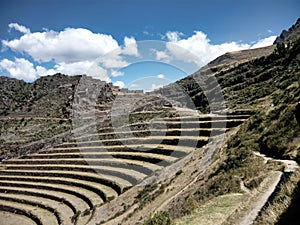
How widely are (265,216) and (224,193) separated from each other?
458 cm

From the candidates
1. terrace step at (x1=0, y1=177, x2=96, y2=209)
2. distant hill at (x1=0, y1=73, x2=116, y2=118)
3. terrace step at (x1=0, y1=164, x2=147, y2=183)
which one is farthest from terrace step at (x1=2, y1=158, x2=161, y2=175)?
distant hill at (x1=0, y1=73, x2=116, y2=118)

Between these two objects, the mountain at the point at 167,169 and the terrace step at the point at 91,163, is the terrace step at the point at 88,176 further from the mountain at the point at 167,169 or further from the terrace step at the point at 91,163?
the terrace step at the point at 91,163

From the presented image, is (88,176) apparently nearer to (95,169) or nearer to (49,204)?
(95,169)

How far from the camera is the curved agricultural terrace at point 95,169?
2413 centimetres

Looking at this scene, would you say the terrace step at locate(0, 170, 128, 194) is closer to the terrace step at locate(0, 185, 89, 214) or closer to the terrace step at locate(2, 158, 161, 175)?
the terrace step at locate(2, 158, 161, 175)

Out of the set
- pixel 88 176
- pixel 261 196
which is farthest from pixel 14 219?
pixel 261 196

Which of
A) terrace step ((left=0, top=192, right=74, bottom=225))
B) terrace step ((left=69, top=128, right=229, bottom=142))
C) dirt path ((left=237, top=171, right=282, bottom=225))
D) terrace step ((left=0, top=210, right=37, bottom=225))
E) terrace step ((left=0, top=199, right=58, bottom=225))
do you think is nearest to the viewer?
dirt path ((left=237, top=171, right=282, bottom=225))

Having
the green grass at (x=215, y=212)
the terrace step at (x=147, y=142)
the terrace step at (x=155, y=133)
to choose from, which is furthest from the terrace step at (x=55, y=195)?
the green grass at (x=215, y=212)

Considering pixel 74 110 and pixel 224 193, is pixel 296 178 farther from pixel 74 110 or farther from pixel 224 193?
pixel 74 110

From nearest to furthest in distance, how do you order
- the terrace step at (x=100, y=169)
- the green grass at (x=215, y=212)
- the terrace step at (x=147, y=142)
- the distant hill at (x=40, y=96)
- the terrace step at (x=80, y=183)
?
1. the green grass at (x=215, y=212)
2. the terrace step at (x=80, y=183)
3. the terrace step at (x=100, y=169)
4. the terrace step at (x=147, y=142)
5. the distant hill at (x=40, y=96)

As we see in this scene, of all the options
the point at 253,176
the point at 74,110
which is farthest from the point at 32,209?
the point at 74,110

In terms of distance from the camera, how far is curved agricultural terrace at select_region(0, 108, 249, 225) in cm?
2413

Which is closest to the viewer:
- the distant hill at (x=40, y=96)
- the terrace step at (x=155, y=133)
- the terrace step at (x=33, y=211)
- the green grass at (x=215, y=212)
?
the green grass at (x=215, y=212)

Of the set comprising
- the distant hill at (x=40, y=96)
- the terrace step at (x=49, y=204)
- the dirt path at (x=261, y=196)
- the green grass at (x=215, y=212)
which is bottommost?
the green grass at (x=215, y=212)
